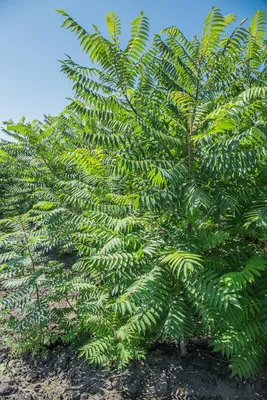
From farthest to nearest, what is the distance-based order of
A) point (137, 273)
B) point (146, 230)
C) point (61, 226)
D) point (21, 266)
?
point (61, 226), point (21, 266), point (146, 230), point (137, 273)

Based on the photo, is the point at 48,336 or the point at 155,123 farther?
the point at 48,336

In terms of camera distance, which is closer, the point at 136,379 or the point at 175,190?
the point at 175,190

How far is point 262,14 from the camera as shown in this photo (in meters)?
1.89

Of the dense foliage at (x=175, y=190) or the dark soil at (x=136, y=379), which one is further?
the dark soil at (x=136, y=379)

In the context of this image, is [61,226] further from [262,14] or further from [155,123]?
[262,14]

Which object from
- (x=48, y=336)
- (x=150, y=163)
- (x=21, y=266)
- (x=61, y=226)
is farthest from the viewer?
(x=61, y=226)

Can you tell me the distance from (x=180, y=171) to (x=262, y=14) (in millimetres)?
1443

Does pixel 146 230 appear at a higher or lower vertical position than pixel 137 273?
→ higher

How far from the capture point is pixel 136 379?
2080mm

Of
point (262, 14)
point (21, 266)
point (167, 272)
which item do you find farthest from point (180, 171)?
point (21, 266)

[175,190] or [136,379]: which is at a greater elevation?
[175,190]

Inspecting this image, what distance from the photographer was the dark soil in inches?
76.0

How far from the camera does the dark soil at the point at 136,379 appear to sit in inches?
76.0

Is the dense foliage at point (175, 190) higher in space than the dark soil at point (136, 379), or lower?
higher
